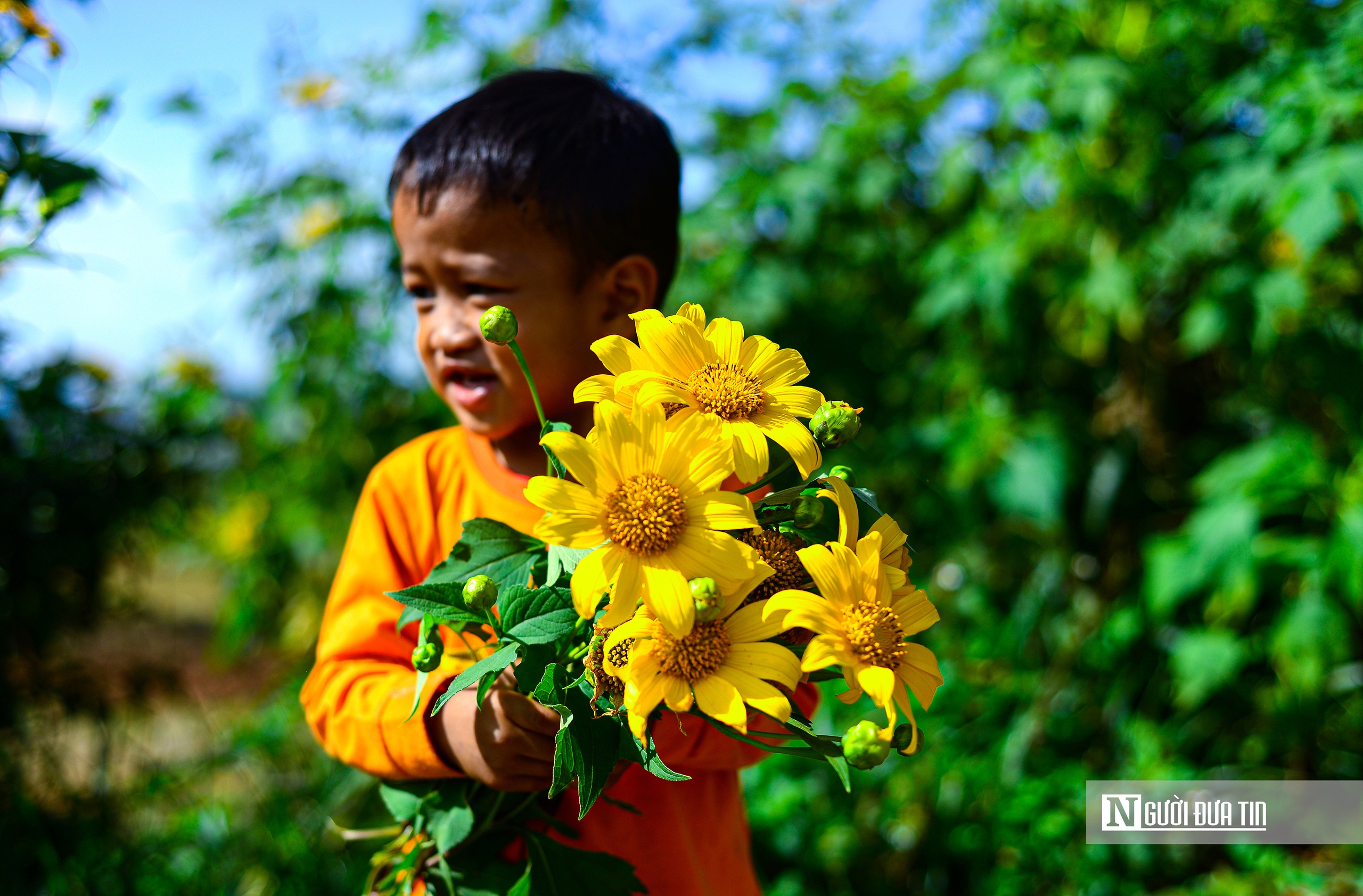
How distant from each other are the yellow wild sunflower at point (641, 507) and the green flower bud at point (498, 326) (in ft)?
0.40

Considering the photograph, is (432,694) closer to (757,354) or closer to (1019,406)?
(757,354)

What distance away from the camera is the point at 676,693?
558 mm

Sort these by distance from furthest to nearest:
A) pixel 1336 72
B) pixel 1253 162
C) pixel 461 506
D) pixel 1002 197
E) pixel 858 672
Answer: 1. pixel 1002 197
2. pixel 1253 162
3. pixel 1336 72
4. pixel 461 506
5. pixel 858 672

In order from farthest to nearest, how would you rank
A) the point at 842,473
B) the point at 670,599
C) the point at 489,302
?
the point at 489,302
the point at 842,473
the point at 670,599

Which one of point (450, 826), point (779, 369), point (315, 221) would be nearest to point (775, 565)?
point (779, 369)

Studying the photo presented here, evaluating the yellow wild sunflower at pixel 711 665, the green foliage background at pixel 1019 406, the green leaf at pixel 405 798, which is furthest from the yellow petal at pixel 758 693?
the green foliage background at pixel 1019 406

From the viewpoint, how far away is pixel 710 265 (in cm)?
204

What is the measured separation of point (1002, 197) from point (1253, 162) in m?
0.44

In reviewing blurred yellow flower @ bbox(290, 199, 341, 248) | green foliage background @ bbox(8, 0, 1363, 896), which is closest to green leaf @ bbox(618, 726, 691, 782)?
green foliage background @ bbox(8, 0, 1363, 896)

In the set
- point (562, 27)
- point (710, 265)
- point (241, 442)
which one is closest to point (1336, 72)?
point (710, 265)

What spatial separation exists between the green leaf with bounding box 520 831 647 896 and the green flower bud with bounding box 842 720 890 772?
0.95ft

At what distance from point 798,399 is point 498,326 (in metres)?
0.22

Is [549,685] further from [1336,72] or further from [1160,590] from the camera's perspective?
[1336,72]

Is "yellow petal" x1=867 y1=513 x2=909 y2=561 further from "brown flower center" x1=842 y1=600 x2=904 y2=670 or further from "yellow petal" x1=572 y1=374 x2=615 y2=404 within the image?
"yellow petal" x1=572 y1=374 x2=615 y2=404
